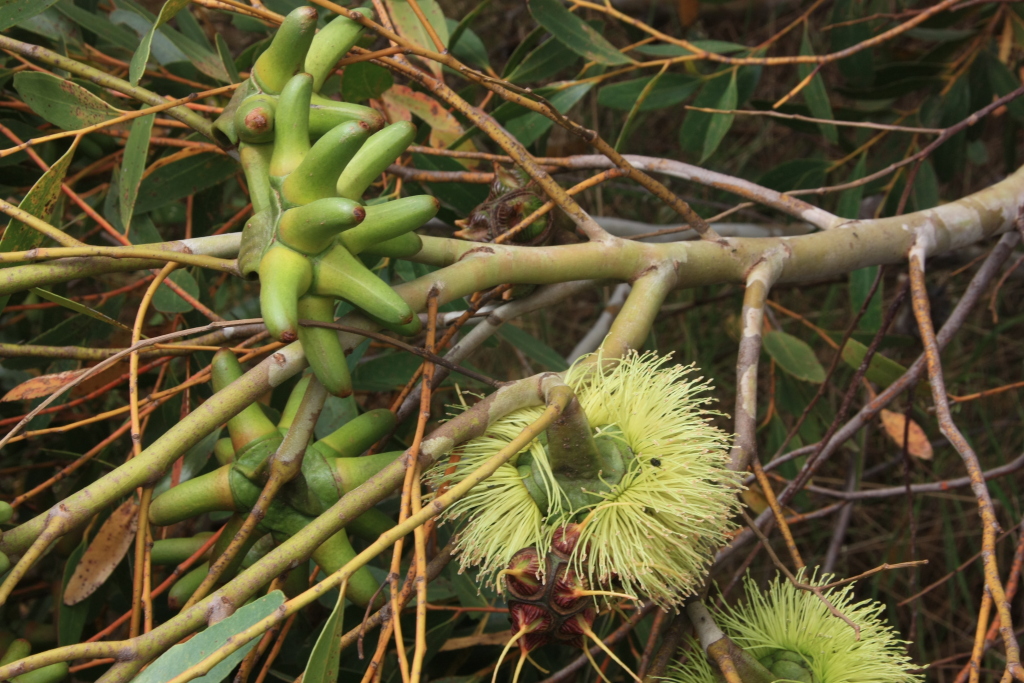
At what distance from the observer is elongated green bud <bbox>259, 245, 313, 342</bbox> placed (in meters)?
0.54

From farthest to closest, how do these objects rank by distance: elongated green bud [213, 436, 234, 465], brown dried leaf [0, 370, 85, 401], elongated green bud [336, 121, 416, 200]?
brown dried leaf [0, 370, 85, 401] → elongated green bud [213, 436, 234, 465] → elongated green bud [336, 121, 416, 200]

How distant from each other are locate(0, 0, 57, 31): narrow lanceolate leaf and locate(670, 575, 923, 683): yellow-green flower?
882 mm

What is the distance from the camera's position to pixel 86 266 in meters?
0.61

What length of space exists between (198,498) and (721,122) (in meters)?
1.00

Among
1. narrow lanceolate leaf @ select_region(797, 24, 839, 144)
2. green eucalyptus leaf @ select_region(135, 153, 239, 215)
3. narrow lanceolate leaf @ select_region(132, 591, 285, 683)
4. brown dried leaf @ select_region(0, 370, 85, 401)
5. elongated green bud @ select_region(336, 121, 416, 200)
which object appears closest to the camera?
narrow lanceolate leaf @ select_region(132, 591, 285, 683)

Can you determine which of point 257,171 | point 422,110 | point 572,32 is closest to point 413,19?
point 422,110

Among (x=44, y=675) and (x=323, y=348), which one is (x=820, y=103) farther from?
(x=44, y=675)

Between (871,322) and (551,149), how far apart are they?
72cm

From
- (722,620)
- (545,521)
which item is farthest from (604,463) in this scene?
(722,620)

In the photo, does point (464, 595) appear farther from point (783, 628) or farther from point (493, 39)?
point (493, 39)

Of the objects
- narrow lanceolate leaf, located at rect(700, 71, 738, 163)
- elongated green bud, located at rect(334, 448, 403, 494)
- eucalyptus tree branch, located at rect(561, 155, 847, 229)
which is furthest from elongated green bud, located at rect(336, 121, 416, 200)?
narrow lanceolate leaf, located at rect(700, 71, 738, 163)

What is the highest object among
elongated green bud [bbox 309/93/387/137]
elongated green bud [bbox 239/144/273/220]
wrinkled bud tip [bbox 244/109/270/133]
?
wrinkled bud tip [bbox 244/109/270/133]

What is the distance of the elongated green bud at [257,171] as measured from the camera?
62 centimetres

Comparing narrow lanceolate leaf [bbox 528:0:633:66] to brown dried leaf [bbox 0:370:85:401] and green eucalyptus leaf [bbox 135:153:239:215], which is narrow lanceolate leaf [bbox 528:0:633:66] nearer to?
green eucalyptus leaf [bbox 135:153:239:215]
